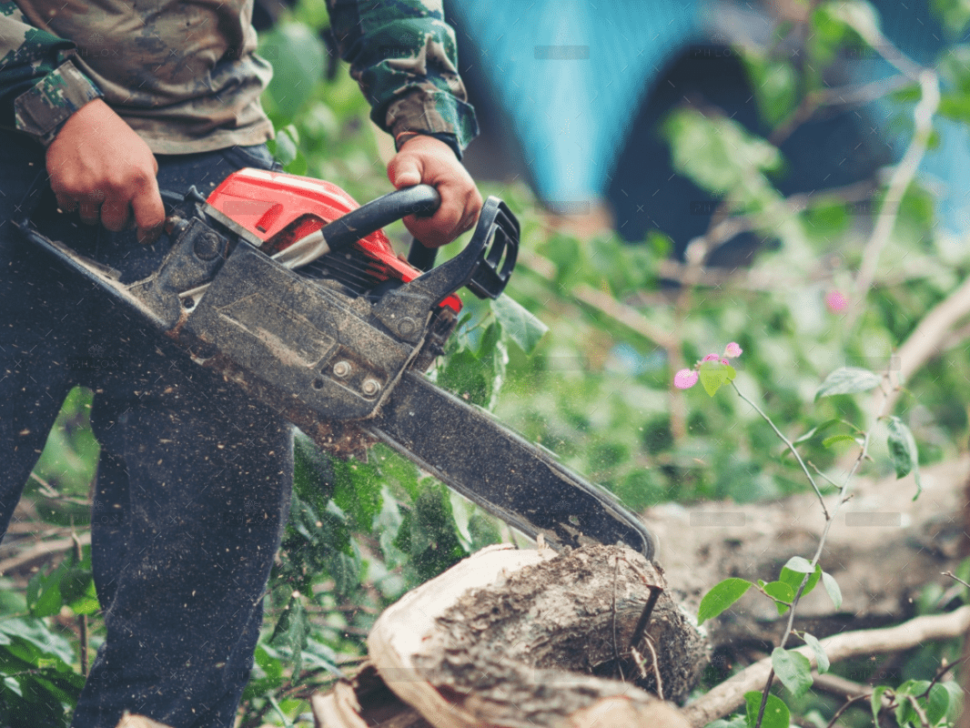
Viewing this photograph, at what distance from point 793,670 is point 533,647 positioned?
0.38 meters

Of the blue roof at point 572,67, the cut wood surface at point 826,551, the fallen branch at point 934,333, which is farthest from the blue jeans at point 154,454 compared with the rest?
the fallen branch at point 934,333

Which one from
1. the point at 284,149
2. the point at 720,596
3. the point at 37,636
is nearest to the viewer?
the point at 720,596

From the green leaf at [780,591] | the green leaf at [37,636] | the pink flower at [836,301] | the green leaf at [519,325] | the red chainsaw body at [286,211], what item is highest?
the red chainsaw body at [286,211]

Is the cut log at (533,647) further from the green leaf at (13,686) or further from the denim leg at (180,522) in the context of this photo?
the green leaf at (13,686)

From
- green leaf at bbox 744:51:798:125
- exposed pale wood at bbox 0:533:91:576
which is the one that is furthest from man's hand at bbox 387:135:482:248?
green leaf at bbox 744:51:798:125

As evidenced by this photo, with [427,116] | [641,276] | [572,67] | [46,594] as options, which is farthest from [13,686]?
[572,67]

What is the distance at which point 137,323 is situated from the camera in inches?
42.5

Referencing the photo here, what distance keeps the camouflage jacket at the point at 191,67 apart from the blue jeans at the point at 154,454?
8 centimetres

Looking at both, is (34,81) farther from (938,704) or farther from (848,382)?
(938,704)

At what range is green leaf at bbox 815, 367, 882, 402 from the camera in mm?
1198

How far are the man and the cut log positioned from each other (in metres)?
0.42

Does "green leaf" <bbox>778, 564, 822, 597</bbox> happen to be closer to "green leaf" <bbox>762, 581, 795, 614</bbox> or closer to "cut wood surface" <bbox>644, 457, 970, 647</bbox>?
"green leaf" <bbox>762, 581, 795, 614</bbox>

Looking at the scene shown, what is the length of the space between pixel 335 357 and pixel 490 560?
1.27 feet

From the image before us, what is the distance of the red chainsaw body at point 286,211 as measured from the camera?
3.37 ft
